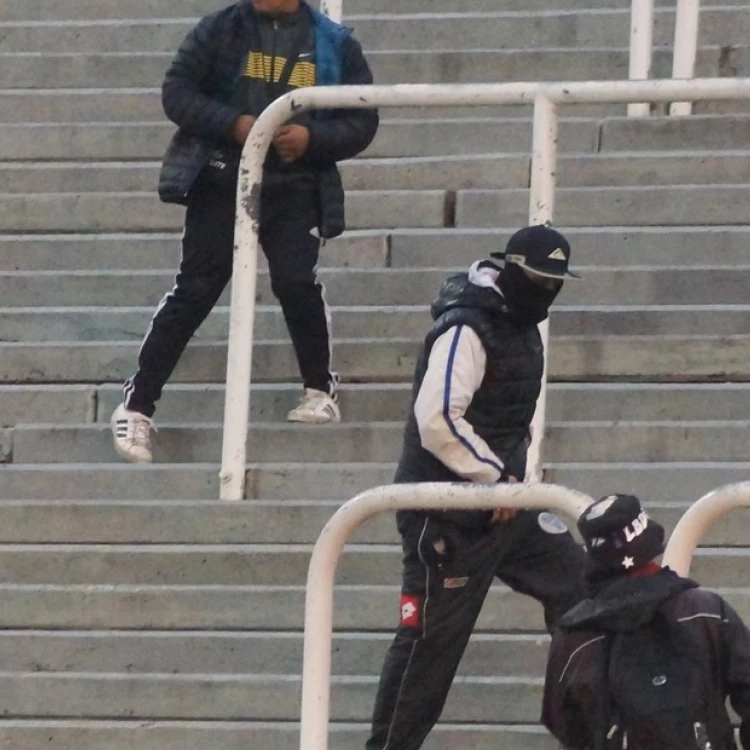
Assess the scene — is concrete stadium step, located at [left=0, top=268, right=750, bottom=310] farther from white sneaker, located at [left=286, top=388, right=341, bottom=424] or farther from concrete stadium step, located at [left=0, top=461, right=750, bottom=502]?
concrete stadium step, located at [left=0, top=461, right=750, bottom=502]

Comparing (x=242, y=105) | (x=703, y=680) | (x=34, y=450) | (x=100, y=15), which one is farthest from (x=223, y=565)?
(x=100, y=15)

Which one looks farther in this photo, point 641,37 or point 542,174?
point 641,37

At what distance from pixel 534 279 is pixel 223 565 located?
1.53 m

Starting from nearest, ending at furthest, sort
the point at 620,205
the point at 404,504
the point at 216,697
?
the point at 404,504 < the point at 216,697 < the point at 620,205

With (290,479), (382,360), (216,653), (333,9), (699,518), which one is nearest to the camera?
A: (699,518)

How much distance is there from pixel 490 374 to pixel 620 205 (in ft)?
7.11

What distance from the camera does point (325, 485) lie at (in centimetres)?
664

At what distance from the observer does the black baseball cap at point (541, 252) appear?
5.44 metres

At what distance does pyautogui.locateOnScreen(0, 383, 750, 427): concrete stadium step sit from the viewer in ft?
22.1

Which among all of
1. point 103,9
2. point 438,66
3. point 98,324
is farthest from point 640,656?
point 103,9

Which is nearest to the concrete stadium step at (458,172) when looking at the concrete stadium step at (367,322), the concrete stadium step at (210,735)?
the concrete stadium step at (367,322)

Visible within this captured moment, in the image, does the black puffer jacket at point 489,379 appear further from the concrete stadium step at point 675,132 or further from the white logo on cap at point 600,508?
the concrete stadium step at point 675,132

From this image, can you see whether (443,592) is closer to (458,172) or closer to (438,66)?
(458,172)

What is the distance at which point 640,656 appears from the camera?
4172 mm
